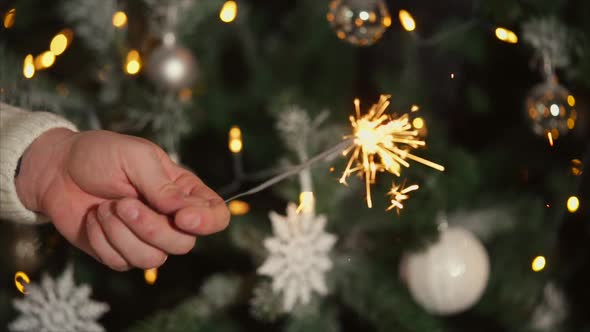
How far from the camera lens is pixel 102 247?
35cm

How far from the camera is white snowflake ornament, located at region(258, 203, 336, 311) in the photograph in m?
0.49

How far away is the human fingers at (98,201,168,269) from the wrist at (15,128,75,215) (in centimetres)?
7

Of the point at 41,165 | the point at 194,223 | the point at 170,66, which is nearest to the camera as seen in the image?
the point at 194,223

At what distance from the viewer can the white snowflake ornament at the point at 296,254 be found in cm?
49

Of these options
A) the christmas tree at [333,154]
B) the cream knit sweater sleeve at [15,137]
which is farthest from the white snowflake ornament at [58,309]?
the cream knit sweater sleeve at [15,137]

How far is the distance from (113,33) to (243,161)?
6.7 inches

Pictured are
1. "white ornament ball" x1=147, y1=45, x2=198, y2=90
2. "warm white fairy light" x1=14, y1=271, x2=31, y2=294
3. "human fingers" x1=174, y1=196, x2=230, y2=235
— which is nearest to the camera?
"human fingers" x1=174, y1=196, x2=230, y2=235

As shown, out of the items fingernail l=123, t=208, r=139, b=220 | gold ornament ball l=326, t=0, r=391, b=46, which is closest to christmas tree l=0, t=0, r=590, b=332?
gold ornament ball l=326, t=0, r=391, b=46

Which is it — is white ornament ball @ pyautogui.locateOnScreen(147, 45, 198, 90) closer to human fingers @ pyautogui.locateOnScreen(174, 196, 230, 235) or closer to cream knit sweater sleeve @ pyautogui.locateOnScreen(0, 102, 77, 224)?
cream knit sweater sleeve @ pyautogui.locateOnScreen(0, 102, 77, 224)

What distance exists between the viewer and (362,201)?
1.77ft

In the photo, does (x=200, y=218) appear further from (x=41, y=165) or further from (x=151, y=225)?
(x=41, y=165)

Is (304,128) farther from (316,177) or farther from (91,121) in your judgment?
(91,121)

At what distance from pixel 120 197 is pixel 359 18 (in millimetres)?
262

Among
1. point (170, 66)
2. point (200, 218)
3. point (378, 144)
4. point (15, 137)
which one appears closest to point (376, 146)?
point (378, 144)
